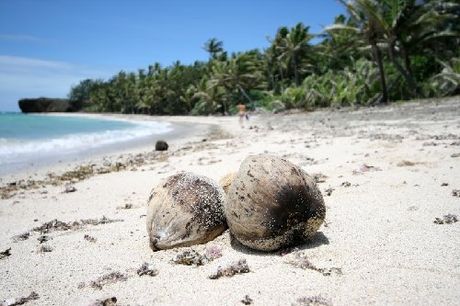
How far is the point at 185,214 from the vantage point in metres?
4.61

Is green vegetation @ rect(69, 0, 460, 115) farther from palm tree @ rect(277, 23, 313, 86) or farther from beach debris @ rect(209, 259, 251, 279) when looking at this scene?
beach debris @ rect(209, 259, 251, 279)

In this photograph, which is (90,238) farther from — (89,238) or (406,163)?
(406,163)

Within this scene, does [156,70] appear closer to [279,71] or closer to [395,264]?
[279,71]

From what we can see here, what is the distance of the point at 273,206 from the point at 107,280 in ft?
5.68

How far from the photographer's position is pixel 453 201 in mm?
5496

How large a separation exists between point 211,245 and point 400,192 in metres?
3.18

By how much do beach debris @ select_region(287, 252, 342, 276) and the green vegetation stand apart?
2611 cm

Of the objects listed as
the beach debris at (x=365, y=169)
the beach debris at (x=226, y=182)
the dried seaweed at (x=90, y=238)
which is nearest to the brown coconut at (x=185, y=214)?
the beach debris at (x=226, y=182)

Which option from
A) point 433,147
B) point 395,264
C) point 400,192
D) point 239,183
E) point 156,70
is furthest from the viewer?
point 156,70

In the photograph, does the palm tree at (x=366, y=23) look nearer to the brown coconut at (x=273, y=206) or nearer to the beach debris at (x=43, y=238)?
the brown coconut at (x=273, y=206)

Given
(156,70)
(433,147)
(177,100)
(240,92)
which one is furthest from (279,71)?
(433,147)

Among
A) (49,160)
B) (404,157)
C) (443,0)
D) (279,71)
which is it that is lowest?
(49,160)

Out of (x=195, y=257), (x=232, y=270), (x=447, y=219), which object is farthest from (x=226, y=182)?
(x=447, y=219)

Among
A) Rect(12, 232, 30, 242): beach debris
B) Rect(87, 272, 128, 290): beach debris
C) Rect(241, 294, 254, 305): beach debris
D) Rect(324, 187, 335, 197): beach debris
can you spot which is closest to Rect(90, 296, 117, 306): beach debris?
Rect(87, 272, 128, 290): beach debris
